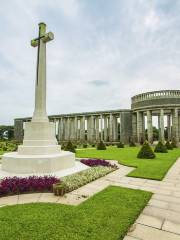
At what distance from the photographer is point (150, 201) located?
7512mm

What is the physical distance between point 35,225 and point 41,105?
397 inches

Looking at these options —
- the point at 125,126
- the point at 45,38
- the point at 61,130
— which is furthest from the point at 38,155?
Result: the point at 61,130

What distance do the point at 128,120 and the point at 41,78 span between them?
156ft

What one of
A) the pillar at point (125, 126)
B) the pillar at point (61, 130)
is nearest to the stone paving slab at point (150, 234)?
the pillar at point (125, 126)

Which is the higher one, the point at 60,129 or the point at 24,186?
the point at 60,129

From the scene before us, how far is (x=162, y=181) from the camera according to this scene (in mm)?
10906

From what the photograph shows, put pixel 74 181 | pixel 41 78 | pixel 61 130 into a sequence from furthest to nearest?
pixel 61 130 → pixel 41 78 → pixel 74 181

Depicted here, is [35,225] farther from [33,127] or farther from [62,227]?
[33,127]

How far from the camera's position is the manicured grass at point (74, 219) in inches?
188

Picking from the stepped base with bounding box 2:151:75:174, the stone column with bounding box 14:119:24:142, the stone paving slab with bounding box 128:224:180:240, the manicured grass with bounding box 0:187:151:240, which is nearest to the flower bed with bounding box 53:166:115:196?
the manicured grass with bounding box 0:187:151:240

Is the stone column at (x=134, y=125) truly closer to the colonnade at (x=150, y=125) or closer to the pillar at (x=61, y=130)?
the colonnade at (x=150, y=125)

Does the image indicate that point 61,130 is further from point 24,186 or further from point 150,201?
point 150,201

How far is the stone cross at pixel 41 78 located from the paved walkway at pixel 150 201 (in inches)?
255

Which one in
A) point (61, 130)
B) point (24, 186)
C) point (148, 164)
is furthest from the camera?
point (61, 130)
